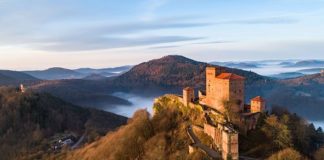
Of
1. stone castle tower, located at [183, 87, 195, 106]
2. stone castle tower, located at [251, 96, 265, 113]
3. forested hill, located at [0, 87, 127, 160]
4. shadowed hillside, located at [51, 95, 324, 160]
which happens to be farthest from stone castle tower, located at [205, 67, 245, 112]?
forested hill, located at [0, 87, 127, 160]

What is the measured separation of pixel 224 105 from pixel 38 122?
10907 centimetres

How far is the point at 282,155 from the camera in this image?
152 feet

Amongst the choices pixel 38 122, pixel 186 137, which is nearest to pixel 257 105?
pixel 186 137

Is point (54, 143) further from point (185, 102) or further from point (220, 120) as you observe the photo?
point (220, 120)

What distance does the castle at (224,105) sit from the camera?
5100 cm

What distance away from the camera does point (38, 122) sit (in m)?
150

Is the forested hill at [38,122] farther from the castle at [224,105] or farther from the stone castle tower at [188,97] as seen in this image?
the castle at [224,105]

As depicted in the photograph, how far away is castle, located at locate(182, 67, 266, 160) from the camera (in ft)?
167

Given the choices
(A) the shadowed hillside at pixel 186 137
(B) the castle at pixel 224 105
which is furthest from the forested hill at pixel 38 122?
(B) the castle at pixel 224 105

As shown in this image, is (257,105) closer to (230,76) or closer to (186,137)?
(230,76)

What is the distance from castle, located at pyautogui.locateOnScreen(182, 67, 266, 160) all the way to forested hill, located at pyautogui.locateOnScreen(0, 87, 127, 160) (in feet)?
223

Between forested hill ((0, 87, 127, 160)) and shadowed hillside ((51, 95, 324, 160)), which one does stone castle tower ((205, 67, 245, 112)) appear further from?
forested hill ((0, 87, 127, 160))

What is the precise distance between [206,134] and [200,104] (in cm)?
822

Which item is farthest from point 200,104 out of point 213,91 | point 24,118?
point 24,118
